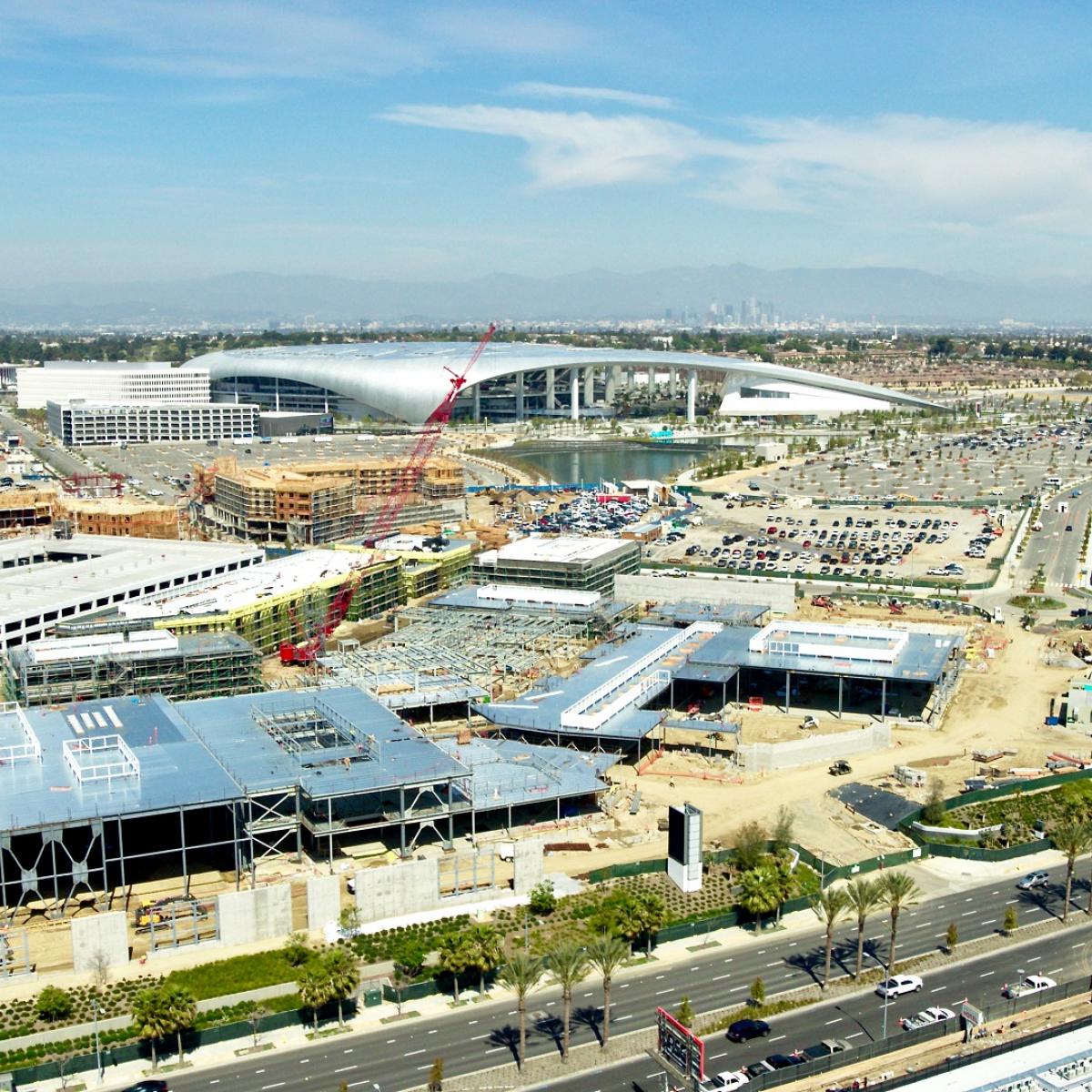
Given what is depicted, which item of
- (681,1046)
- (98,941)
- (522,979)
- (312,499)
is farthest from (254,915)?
(312,499)

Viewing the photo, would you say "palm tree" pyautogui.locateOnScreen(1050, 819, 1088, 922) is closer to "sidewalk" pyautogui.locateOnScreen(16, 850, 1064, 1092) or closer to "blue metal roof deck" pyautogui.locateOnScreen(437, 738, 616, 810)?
"sidewalk" pyautogui.locateOnScreen(16, 850, 1064, 1092)

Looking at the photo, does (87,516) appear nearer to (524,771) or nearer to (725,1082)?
(524,771)

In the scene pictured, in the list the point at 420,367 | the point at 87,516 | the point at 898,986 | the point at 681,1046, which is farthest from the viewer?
the point at 420,367

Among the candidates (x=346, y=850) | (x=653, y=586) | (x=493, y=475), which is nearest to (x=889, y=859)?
(x=346, y=850)

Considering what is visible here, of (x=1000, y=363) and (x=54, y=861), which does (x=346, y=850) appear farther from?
(x=1000, y=363)

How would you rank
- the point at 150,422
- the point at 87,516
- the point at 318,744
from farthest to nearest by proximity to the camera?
the point at 150,422 → the point at 87,516 → the point at 318,744

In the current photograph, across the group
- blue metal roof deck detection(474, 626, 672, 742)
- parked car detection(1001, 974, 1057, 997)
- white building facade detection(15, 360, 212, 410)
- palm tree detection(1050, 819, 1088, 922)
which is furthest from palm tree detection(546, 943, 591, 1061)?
white building facade detection(15, 360, 212, 410)

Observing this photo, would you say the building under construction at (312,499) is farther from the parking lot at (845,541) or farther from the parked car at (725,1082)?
the parked car at (725,1082)
